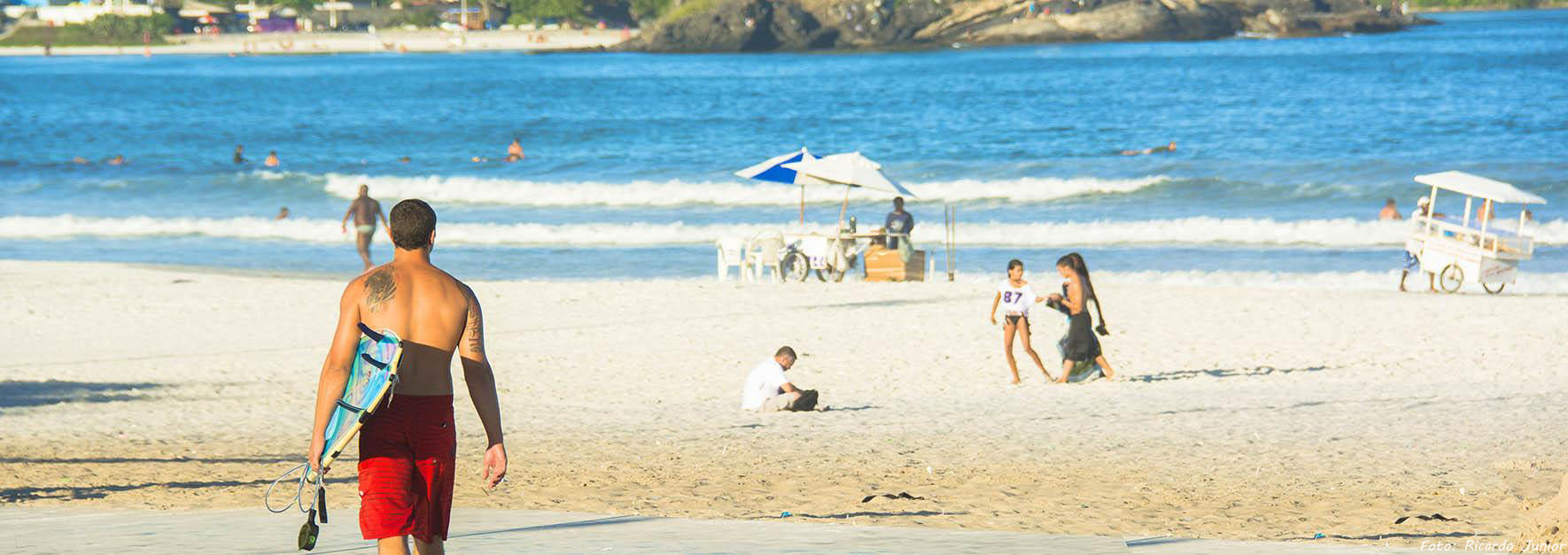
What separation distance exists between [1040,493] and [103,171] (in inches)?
1515

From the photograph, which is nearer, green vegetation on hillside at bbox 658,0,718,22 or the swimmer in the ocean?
the swimmer in the ocean

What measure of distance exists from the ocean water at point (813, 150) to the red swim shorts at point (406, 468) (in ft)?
59.6

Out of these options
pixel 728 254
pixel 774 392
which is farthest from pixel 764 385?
pixel 728 254

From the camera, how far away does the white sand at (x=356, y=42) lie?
136000 millimetres

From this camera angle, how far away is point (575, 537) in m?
6.87

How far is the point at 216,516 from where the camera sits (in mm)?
7523

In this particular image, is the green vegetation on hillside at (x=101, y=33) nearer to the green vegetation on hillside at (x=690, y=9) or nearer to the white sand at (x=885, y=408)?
the green vegetation on hillside at (x=690, y=9)

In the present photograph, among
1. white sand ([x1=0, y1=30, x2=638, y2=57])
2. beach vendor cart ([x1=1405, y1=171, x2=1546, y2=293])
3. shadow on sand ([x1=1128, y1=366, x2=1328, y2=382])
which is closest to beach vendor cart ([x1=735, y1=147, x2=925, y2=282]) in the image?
beach vendor cart ([x1=1405, y1=171, x2=1546, y2=293])

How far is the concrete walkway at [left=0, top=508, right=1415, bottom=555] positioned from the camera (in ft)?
21.5

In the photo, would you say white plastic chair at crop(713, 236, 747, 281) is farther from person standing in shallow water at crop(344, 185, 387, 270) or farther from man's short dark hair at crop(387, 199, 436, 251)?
man's short dark hair at crop(387, 199, 436, 251)

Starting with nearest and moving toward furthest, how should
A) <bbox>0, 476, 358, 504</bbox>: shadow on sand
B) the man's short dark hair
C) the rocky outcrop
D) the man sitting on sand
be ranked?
the man's short dark hair → <bbox>0, 476, 358, 504</bbox>: shadow on sand → the man sitting on sand → the rocky outcrop

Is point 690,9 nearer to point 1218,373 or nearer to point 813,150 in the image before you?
point 813,150

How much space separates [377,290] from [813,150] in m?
44.9

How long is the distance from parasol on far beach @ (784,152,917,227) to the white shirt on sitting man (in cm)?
839
